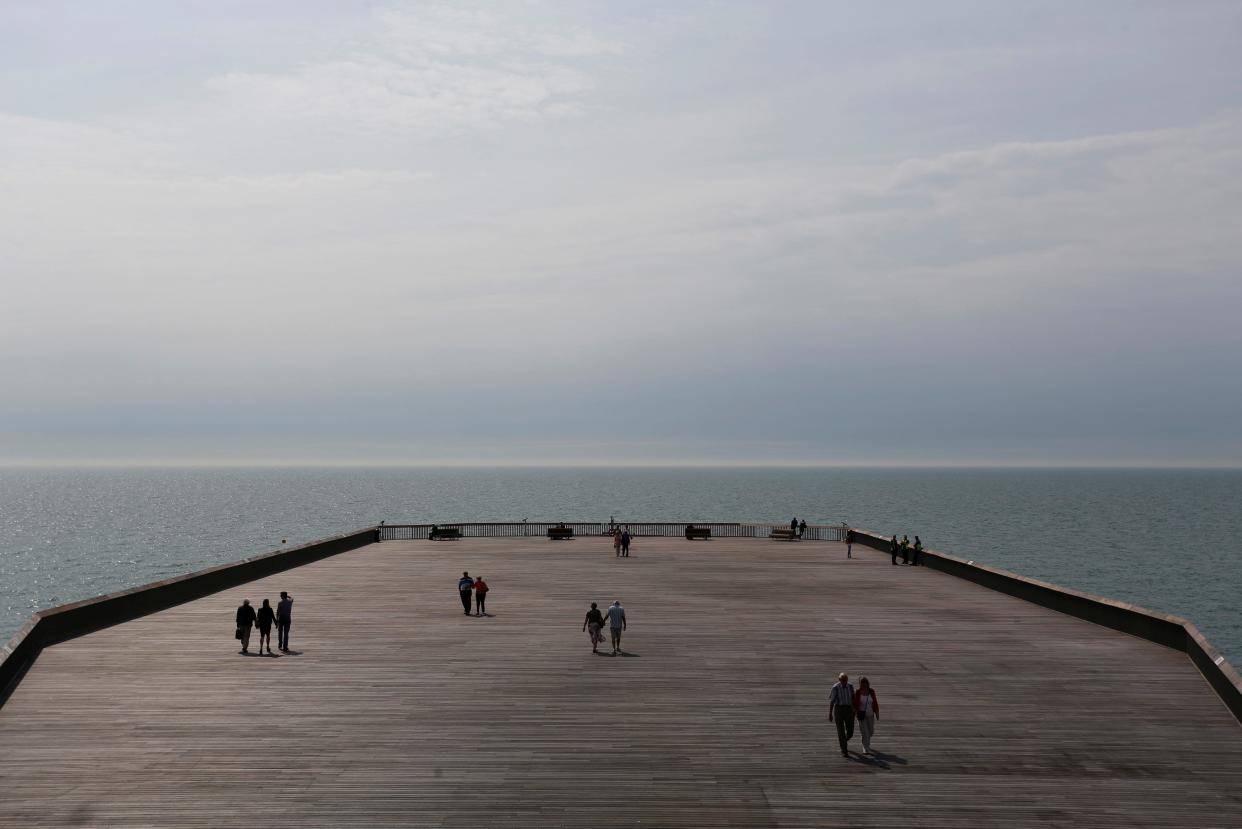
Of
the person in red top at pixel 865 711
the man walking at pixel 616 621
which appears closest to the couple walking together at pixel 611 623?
the man walking at pixel 616 621

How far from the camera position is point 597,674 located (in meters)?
21.0

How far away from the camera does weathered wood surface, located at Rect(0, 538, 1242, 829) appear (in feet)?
44.7

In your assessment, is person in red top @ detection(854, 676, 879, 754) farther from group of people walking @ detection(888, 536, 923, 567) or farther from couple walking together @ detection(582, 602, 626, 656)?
group of people walking @ detection(888, 536, 923, 567)

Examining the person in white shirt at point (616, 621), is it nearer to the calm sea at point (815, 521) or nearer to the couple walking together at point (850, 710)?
the couple walking together at point (850, 710)

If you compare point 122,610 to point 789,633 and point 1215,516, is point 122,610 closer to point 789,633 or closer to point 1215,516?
point 789,633

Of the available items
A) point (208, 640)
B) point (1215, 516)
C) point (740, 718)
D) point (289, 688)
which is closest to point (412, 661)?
point (289, 688)

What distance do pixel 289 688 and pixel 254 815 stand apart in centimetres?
674

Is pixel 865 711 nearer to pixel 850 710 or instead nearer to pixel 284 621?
pixel 850 710

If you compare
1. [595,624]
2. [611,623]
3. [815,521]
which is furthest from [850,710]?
[815,521]

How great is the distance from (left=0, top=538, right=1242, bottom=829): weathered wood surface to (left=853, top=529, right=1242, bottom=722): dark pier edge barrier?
466mm

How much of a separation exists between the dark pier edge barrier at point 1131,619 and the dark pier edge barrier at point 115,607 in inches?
969

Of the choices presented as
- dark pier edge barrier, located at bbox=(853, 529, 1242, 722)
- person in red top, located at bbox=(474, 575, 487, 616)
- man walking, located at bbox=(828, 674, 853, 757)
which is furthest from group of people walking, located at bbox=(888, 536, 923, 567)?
man walking, located at bbox=(828, 674, 853, 757)

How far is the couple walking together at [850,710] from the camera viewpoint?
15672mm

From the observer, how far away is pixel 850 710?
15695mm
